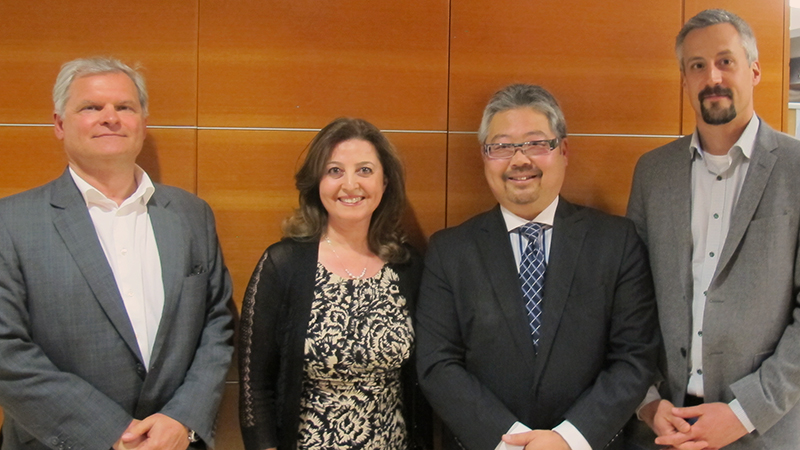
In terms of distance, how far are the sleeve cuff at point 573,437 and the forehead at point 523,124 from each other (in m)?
1.13

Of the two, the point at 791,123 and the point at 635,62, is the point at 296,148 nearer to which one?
the point at 635,62

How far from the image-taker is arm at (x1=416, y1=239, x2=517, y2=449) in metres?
2.02

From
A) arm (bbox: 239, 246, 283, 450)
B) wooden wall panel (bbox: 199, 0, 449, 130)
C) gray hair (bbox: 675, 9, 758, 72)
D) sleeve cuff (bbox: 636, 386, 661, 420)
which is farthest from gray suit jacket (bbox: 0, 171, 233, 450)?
gray hair (bbox: 675, 9, 758, 72)

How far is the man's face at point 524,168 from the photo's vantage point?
2.25 metres

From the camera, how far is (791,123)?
17.4ft

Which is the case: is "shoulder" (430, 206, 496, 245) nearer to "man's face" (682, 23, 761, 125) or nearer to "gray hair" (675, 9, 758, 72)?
"man's face" (682, 23, 761, 125)

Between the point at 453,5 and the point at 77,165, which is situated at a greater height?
the point at 453,5

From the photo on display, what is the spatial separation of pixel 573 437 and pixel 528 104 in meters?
1.30

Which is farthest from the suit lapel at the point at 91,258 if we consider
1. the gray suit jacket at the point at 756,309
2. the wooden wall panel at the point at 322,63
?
the gray suit jacket at the point at 756,309

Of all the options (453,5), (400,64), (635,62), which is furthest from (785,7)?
(400,64)

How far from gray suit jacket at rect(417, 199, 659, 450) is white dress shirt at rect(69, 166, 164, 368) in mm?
1055

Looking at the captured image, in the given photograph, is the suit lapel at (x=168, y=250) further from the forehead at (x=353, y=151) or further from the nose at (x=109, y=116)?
the forehead at (x=353, y=151)

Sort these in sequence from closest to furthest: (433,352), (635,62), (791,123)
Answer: (433,352) → (635,62) → (791,123)

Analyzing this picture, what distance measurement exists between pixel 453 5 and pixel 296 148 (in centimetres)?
105
